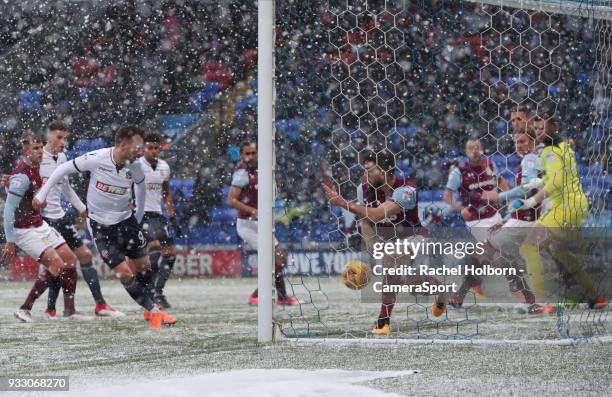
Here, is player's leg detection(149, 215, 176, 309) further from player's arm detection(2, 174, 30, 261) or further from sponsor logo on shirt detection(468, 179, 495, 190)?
sponsor logo on shirt detection(468, 179, 495, 190)

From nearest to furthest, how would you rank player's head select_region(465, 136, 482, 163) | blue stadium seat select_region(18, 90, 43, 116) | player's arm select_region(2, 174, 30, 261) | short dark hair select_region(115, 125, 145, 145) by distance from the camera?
short dark hair select_region(115, 125, 145, 145), player's arm select_region(2, 174, 30, 261), player's head select_region(465, 136, 482, 163), blue stadium seat select_region(18, 90, 43, 116)

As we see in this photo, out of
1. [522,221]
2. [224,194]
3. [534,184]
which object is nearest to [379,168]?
[534,184]

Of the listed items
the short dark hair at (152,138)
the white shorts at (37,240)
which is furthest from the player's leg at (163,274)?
the white shorts at (37,240)

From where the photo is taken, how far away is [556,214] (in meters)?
7.71

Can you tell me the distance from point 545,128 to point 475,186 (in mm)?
2006

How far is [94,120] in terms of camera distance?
17.2 m

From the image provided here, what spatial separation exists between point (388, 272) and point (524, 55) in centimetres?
890

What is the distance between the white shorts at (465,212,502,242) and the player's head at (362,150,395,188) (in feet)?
6.64

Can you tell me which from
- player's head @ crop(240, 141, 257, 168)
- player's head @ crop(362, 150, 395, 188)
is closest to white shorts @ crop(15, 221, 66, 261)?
player's head @ crop(240, 141, 257, 168)

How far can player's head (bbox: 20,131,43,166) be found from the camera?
8.20 metres

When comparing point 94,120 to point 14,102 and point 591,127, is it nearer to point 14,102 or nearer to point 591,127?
point 14,102

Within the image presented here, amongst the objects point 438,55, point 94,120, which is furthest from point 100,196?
point 94,120

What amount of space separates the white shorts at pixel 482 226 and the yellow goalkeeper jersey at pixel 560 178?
774 mm

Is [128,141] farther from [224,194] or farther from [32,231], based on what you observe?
[224,194]
